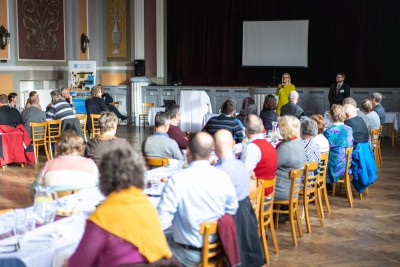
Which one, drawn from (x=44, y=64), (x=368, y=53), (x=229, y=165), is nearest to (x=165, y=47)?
(x=44, y=64)

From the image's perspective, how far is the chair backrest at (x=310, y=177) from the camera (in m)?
5.53

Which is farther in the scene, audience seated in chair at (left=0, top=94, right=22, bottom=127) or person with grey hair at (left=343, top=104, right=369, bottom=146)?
audience seated in chair at (left=0, top=94, right=22, bottom=127)

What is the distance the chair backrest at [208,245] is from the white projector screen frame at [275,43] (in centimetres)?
1295

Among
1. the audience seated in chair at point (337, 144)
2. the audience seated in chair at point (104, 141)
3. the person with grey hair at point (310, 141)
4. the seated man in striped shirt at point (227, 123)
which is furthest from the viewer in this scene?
the seated man in striped shirt at point (227, 123)

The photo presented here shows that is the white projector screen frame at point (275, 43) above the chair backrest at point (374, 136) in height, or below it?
above

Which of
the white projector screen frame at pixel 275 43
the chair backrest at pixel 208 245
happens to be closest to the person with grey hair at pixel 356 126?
the chair backrest at pixel 208 245

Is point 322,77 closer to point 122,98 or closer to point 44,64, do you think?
point 122,98

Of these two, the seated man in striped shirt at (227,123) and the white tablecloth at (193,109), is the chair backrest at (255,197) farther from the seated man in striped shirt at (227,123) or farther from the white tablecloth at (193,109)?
the white tablecloth at (193,109)

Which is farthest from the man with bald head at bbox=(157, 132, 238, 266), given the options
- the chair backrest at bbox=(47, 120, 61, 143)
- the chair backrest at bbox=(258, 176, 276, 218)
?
the chair backrest at bbox=(47, 120, 61, 143)

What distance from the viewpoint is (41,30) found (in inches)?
561

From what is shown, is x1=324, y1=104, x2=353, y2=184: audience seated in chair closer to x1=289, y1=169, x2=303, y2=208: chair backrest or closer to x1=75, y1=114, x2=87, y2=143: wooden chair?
x1=289, y1=169, x2=303, y2=208: chair backrest

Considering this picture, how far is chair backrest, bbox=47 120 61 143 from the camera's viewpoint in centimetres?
955

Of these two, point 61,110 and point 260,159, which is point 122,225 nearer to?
point 260,159

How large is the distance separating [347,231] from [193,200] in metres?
3.10
